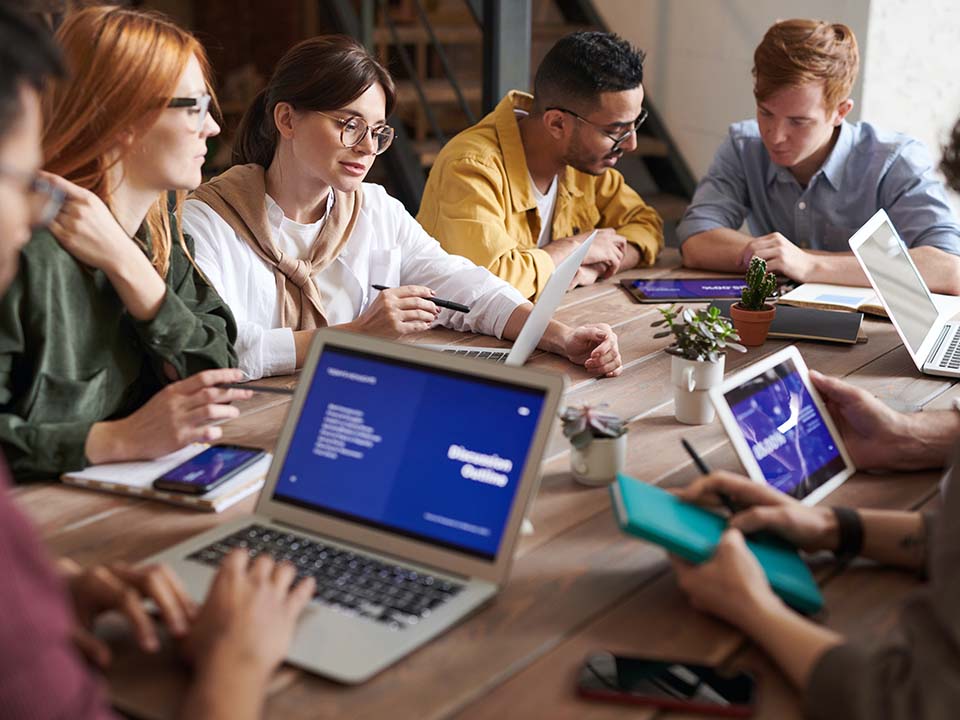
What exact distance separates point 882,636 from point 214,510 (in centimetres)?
84

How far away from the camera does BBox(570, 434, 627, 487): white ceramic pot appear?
1.55m

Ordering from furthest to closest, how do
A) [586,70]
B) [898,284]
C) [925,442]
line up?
[586,70]
[898,284]
[925,442]

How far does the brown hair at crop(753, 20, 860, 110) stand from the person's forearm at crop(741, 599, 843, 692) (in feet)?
6.19

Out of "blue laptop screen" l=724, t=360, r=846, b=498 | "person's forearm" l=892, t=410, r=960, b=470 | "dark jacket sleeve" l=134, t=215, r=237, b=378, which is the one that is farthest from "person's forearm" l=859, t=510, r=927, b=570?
"dark jacket sleeve" l=134, t=215, r=237, b=378

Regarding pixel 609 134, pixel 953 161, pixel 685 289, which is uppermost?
pixel 953 161

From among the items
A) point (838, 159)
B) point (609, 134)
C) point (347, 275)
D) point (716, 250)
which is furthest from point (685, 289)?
point (347, 275)

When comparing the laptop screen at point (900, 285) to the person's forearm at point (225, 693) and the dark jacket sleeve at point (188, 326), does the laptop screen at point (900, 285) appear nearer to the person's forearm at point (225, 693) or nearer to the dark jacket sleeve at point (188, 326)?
the dark jacket sleeve at point (188, 326)

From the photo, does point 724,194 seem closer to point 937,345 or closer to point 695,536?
point 937,345

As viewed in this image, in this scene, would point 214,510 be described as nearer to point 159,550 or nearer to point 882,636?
point 159,550

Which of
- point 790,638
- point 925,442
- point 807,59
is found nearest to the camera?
point 790,638

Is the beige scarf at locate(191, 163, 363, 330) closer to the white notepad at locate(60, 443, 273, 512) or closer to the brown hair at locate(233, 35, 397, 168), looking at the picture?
the brown hair at locate(233, 35, 397, 168)

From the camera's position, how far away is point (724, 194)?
Answer: 305 centimetres

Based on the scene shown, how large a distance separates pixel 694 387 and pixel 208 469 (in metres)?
0.79

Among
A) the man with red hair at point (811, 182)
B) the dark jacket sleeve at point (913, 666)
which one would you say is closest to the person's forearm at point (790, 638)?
the dark jacket sleeve at point (913, 666)
